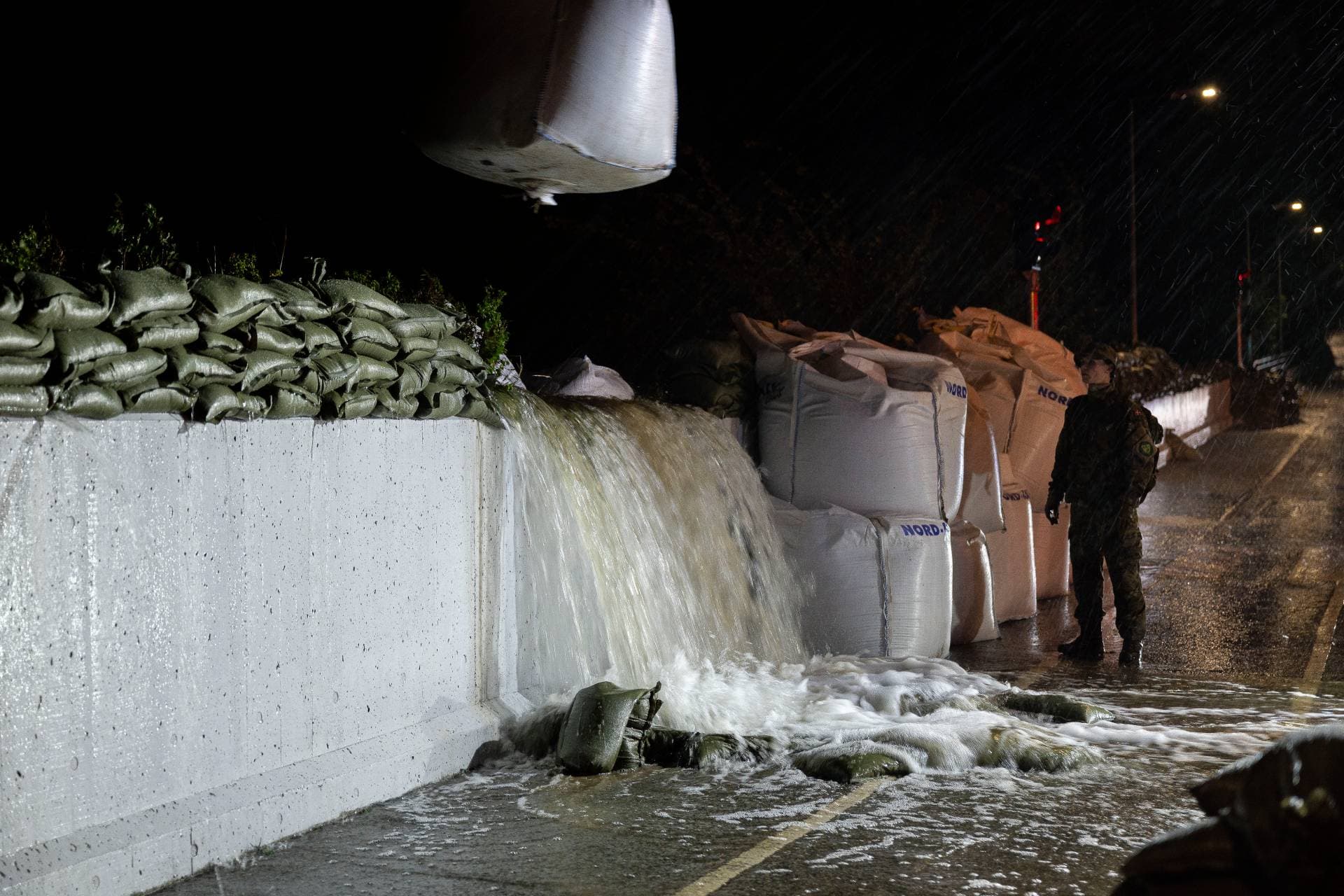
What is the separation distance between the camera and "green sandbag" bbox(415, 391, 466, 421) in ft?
19.0

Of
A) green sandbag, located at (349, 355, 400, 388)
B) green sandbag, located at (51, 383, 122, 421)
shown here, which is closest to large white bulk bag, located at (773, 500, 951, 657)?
green sandbag, located at (349, 355, 400, 388)

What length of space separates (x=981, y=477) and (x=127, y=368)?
710 centimetres

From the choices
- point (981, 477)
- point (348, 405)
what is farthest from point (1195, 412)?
point (348, 405)

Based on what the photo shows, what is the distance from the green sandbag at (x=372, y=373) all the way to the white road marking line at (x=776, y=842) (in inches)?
92.5

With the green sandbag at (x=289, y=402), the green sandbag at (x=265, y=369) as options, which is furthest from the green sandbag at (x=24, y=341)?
the green sandbag at (x=289, y=402)

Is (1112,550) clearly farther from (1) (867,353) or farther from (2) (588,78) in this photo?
(2) (588,78)

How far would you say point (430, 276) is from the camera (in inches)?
254

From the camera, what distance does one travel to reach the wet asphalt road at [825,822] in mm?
4320

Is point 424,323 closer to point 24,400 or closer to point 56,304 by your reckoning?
point 56,304

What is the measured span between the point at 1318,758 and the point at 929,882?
2.31 m

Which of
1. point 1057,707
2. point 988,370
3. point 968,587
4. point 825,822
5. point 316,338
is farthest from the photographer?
point 988,370

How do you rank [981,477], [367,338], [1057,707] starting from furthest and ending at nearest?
1. [981,477]
2. [1057,707]
3. [367,338]

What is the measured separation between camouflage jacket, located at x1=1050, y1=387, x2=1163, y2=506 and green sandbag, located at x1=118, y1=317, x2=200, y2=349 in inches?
252

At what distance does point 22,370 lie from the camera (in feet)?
12.2
